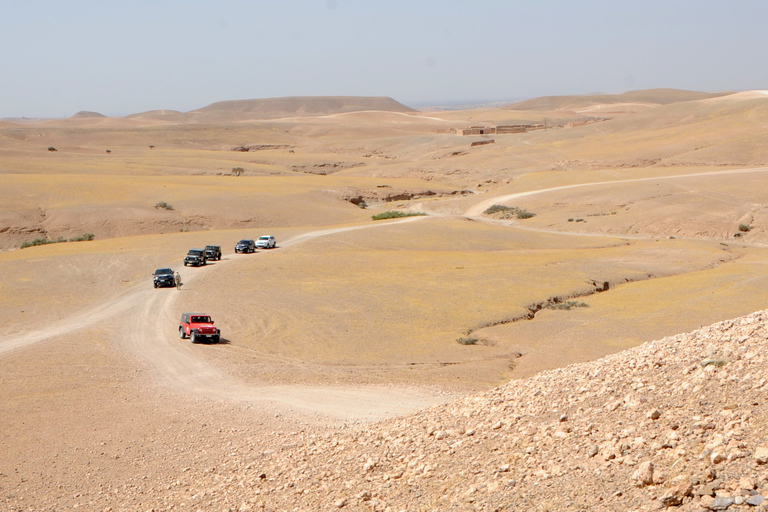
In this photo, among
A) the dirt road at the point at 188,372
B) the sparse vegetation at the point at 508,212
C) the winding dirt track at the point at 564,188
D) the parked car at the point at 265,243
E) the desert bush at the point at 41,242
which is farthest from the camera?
the winding dirt track at the point at 564,188

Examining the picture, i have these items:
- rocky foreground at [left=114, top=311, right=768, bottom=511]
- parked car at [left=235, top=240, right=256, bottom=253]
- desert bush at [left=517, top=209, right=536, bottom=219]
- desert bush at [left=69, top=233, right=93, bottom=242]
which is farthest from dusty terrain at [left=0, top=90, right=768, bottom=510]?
parked car at [left=235, top=240, right=256, bottom=253]

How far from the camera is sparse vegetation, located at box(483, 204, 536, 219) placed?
68.2 m

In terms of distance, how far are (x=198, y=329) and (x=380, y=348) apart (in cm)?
644

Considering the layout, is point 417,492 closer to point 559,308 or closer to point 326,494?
point 326,494

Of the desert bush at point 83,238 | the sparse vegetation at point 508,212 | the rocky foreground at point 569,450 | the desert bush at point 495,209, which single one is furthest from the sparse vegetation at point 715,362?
the desert bush at point 495,209

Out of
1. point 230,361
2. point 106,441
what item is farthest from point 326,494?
point 230,361

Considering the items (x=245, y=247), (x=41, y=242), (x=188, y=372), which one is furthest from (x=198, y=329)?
(x=41, y=242)

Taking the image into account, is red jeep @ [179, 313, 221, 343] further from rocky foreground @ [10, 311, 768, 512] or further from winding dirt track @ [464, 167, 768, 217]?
winding dirt track @ [464, 167, 768, 217]

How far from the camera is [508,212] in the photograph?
69.4 meters

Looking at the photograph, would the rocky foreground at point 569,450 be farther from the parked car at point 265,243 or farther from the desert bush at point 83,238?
the desert bush at point 83,238

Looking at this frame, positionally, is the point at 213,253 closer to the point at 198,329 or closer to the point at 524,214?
the point at 198,329

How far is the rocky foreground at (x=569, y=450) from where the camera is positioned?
7848 mm

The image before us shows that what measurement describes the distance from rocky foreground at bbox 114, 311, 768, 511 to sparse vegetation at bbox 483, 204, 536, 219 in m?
55.9

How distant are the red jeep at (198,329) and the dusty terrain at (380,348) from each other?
53 cm
